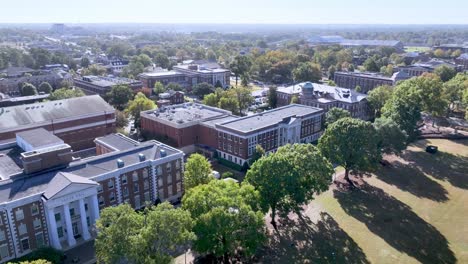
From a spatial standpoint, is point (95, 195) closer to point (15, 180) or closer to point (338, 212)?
point (15, 180)

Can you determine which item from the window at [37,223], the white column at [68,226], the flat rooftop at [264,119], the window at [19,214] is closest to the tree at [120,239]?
the white column at [68,226]

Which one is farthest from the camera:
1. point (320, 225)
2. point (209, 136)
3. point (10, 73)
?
point (10, 73)

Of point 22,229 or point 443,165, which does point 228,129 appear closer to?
point 22,229

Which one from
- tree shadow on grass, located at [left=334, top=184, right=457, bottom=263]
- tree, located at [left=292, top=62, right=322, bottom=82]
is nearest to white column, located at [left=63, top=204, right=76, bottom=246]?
tree shadow on grass, located at [left=334, top=184, right=457, bottom=263]

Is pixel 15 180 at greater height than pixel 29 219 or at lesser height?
greater

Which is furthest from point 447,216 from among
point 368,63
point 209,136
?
point 368,63

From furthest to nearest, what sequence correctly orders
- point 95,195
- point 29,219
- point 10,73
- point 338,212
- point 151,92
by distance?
point 10,73 < point 151,92 < point 338,212 < point 95,195 < point 29,219

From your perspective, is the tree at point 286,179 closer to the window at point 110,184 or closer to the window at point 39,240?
the window at point 110,184

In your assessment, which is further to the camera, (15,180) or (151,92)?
(151,92)
